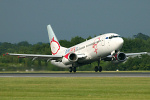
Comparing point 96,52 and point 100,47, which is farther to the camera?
point 96,52

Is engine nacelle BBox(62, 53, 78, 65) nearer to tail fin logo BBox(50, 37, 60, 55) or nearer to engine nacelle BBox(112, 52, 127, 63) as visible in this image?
engine nacelle BBox(112, 52, 127, 63)

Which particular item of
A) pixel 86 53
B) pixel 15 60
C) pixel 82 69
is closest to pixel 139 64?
pixel 82 69

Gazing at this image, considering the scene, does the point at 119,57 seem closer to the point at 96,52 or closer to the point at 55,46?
the point at 96,52

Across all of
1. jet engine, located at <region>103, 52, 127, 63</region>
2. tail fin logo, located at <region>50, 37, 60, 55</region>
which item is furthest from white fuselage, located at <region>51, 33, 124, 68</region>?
tail fin logo, located at <region>50, 37, 60, 55</region>

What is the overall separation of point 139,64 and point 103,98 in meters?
45.9

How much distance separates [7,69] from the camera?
53406 millimetres

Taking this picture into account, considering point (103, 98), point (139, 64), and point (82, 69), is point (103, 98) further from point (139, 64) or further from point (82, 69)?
point (139, 64)

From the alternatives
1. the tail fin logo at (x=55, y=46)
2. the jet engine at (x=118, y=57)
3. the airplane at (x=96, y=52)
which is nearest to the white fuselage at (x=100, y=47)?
the airplane at (x=96, y=52)

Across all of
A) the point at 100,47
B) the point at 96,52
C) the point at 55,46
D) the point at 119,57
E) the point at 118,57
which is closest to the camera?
the point at 100,47

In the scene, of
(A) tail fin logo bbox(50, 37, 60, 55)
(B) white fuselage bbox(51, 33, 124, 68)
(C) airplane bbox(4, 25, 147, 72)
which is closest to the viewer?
(B) white fuselage bbox(51, 33, 124, 68)

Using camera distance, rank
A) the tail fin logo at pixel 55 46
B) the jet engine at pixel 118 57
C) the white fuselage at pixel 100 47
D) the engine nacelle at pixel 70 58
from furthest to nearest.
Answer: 1. the tail fin logo at pixel 55 46
2. the engine nacelle at pixel 70 58
3. the jet engine at pixel 118 57
4. the white fuselage at pixel 100 47

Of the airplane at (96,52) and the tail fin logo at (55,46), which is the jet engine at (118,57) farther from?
the tail fin logo at (55,46)

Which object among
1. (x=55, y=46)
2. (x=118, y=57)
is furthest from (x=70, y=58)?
(x=55, y=46)

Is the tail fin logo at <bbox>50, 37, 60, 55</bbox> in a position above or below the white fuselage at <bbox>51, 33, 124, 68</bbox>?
above
